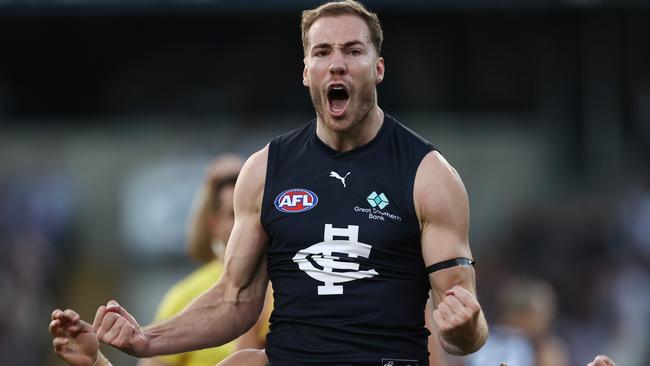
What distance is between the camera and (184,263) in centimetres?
1777

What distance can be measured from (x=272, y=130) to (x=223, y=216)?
9.24 metres

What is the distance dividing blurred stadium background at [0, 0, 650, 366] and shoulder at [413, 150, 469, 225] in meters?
10.3

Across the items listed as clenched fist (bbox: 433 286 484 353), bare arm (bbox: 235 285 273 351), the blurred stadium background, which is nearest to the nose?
clenched fist (bbox: 433 286 484 353)

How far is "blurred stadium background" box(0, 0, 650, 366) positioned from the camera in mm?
16516

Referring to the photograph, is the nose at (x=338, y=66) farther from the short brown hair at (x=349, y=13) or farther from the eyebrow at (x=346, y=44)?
the short brown hair at (x=349, y=13)

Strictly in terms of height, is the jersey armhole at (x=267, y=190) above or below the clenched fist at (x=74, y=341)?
above

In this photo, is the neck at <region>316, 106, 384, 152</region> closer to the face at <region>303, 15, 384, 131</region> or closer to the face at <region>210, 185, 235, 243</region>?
the face at <region>303, 15, 384, 131</region>

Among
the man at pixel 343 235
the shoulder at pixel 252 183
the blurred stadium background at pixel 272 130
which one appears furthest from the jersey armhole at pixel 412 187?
the blurred stadium background at pixel 272 130

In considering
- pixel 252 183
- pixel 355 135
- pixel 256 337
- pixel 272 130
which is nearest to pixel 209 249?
pixel 256 337

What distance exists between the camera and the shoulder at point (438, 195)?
556 centimetres

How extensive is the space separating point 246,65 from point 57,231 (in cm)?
336

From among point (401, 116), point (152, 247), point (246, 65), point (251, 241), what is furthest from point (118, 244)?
point (251, 241)

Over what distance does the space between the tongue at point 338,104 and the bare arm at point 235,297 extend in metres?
0.41

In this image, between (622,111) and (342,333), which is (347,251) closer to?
(342,333)
